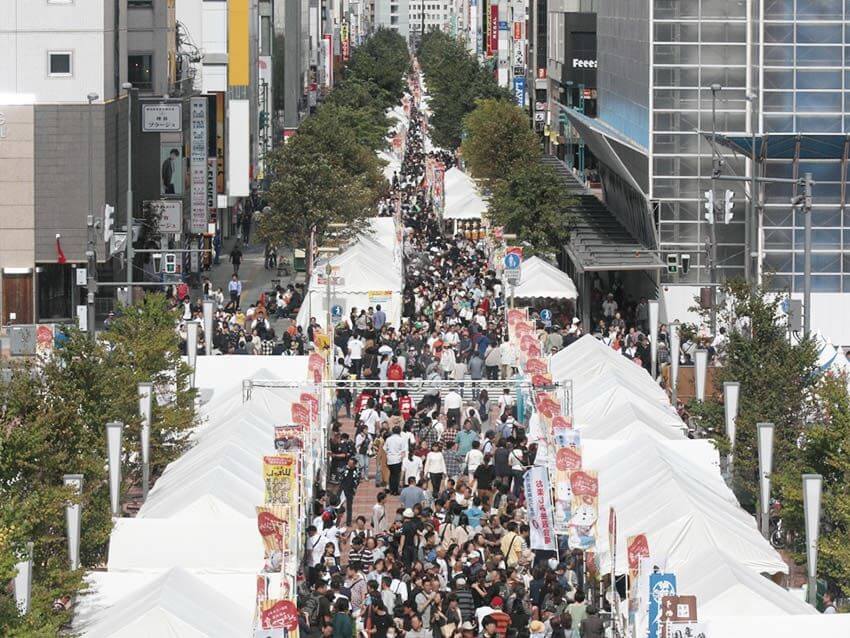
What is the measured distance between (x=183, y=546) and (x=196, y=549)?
0.51 feet

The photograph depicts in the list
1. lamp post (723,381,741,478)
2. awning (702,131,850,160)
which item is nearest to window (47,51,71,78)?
awning (702,131,850,160)

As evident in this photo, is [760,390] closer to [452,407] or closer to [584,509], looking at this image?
[452,407]

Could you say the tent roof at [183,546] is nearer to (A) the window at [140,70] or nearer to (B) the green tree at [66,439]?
(B) the green tree at [66,439]

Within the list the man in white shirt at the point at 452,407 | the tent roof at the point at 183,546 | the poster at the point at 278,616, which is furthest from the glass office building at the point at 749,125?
the poster at the point at 278,616

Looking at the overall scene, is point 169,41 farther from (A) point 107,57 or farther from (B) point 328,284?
(B) point 328,284

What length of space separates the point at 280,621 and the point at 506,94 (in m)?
100

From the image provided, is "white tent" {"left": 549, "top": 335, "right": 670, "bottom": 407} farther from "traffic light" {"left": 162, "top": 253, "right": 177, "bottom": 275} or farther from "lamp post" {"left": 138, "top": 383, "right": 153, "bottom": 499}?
"traffic light" {"left": 162, "top": 253, "right": 177, "bottom": 275}

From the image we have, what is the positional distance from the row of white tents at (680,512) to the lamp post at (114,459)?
636 centimetres

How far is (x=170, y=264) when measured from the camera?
5759 centimetres

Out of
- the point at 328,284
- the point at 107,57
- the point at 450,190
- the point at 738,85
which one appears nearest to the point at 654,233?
the point at 738,85

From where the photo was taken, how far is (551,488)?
27.7m

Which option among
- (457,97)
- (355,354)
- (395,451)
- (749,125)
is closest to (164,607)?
(395,451)

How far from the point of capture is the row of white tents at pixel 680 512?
2264 cm

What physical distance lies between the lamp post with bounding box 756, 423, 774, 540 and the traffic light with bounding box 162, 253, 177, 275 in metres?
29.2
